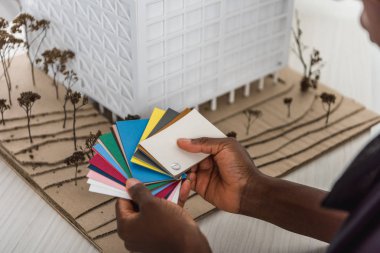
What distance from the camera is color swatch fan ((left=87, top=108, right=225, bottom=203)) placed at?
6.39 ft

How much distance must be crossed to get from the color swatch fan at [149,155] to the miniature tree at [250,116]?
466mm

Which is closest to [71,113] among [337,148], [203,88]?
[203,88]

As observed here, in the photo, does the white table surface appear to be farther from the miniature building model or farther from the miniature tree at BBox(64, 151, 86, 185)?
the miniature building model

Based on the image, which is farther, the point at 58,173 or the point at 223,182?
the point at 58,173

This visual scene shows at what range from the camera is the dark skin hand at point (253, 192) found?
6.24 feet

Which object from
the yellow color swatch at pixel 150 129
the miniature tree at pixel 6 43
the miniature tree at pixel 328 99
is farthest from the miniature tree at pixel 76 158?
the miniature tree at pixel 328 99

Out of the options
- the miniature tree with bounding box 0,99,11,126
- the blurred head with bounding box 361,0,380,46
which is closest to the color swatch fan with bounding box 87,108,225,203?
the miniature tree with bounding box 0,99,11,126

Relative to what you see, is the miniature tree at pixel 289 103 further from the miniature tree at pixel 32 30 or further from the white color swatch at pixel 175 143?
the miniature tree at pixel 32 30

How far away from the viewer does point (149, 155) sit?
205cm

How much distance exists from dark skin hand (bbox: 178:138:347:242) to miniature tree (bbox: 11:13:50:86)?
0.98 meters

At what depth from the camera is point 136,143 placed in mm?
2104

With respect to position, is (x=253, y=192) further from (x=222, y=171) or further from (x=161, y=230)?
(x=161, y=230)

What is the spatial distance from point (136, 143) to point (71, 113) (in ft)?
2.06

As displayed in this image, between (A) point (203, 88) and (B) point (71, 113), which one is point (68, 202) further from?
(A) point (203, 88)
